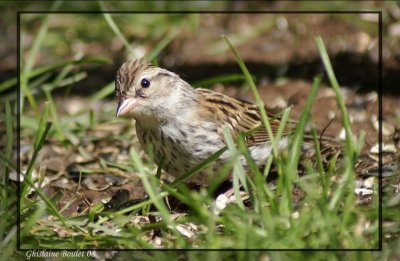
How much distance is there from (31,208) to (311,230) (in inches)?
49.4

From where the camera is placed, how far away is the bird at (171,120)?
13.4 ft

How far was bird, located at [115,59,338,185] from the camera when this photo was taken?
4.08 meters

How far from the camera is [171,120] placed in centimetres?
416

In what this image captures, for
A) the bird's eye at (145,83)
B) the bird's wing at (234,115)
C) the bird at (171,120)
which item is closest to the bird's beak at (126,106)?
the bird at (171,120)

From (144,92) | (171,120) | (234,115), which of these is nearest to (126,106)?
(144,92)

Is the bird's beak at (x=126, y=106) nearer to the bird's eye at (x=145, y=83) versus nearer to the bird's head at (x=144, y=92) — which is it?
the bird's head at (x=144, y=92)

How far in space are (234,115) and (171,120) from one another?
0.42 metres

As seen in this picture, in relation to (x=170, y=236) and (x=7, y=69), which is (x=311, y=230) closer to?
(x=170, y=236)

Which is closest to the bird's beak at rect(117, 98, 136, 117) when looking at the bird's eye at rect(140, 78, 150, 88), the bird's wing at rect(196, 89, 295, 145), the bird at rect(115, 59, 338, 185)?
the bird at rect(115, 59, 338, 185)

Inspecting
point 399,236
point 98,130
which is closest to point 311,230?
point 399,236

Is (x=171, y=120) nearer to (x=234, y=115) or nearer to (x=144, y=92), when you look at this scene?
(x=144, y=92)

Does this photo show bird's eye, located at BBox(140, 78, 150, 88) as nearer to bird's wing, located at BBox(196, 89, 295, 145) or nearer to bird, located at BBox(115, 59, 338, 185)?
bird, located at BBox(115, 59, 338, 185)

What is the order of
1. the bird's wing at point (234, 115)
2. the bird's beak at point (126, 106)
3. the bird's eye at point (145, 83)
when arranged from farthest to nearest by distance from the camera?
the bird's wing at point (234, 115), the bird's eye at point (145, 83), the bird's beak at point (126, 106)

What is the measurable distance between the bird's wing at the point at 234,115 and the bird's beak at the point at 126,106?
0.38 meters
